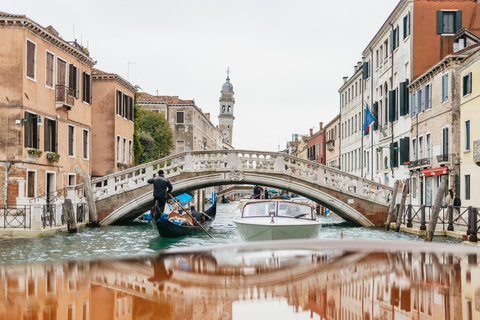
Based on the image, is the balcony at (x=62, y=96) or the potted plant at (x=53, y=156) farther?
the balcony at (x=62, y=96)

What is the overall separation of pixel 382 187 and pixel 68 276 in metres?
15.3

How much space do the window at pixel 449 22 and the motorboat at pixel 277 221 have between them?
11.4 m

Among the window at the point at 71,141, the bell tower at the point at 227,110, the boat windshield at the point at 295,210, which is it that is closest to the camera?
the boat windshield at the point at 295,210

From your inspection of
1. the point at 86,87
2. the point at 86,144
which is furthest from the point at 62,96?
the point at 86,144

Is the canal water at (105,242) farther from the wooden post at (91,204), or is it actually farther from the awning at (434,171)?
the awning at (434,171)

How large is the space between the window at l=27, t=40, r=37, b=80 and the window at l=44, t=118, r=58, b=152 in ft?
4.91

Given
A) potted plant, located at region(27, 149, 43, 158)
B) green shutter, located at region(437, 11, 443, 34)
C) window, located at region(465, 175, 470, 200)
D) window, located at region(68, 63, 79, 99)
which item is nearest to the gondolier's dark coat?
potted plant, located at region(27, 149, 43, 158)

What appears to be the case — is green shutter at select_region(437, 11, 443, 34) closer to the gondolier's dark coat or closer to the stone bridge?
the stone bridge

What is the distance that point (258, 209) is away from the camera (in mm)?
11398

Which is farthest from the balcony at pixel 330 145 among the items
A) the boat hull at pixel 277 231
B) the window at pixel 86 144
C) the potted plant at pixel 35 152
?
the boat hull at pixel 277 231

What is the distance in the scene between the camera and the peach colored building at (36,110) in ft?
47.9

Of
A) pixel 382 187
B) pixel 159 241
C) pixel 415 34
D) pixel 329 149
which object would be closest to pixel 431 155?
pixel 382 187

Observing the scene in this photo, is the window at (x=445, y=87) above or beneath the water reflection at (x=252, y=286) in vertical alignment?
above

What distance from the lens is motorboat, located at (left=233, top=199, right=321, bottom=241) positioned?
10281 mm
